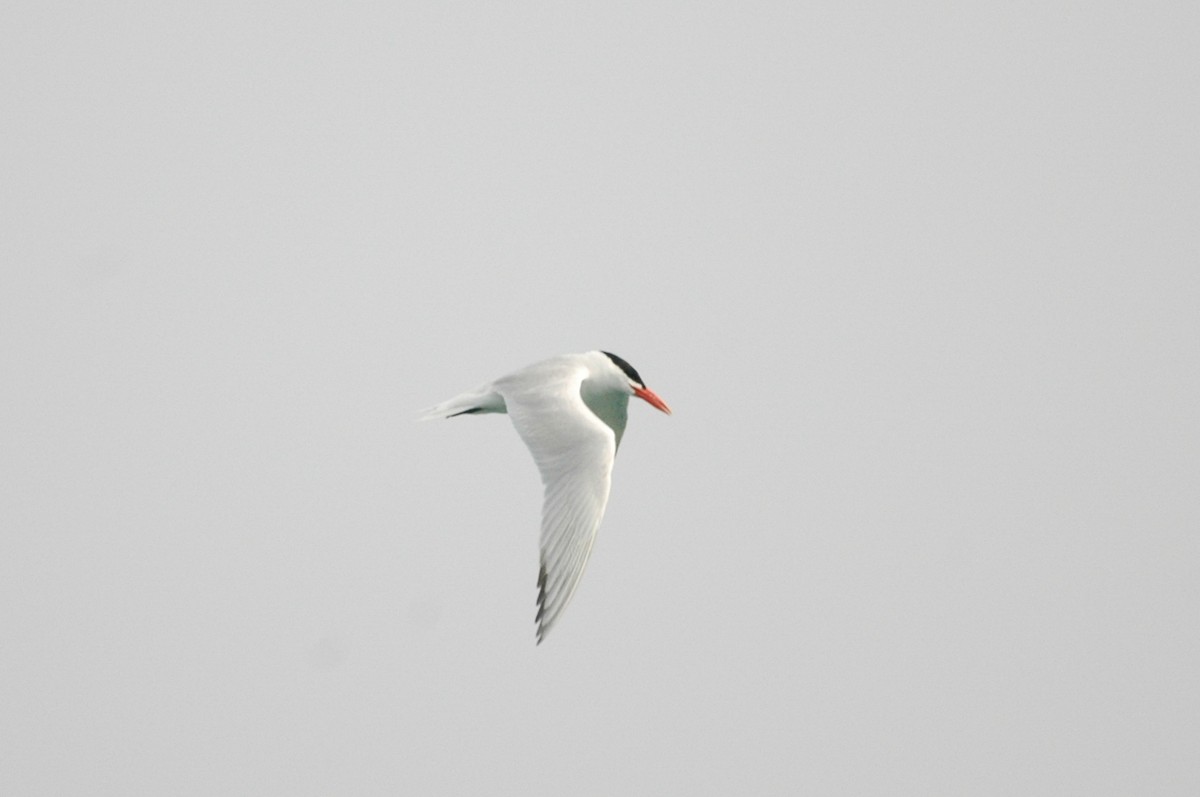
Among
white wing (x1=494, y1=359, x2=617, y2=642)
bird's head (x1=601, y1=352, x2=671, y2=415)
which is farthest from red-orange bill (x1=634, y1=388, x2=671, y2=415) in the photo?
white wing (x1=494, y1=359, x2=617, y2=642)

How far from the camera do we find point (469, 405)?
29.6 feet

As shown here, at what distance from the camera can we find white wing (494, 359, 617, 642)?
710cm

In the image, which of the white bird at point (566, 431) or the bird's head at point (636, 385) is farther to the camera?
the bird's head at point (636, 385)

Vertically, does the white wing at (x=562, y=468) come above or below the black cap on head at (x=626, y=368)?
below

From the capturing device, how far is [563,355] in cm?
937

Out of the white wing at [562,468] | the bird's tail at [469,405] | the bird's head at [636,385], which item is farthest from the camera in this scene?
the bird's head at [636,385]

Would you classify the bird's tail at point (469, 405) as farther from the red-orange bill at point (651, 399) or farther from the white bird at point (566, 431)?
the red-orange bill at point (651, 399)

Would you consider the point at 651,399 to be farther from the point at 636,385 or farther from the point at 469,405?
the point at 469,405

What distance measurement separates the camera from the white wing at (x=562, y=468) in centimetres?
710

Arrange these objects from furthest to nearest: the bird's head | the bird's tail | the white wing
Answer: the bird's head → the bird's tail → the white wing

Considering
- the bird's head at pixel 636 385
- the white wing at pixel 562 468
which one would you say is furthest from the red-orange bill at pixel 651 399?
the white wing at pixel 562 468

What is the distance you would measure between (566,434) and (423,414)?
1.60 m

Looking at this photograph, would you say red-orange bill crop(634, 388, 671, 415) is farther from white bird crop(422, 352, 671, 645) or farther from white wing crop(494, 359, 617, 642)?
white wing crop(494, 359, 617, 642)

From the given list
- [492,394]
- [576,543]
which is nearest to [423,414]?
[492,394]
